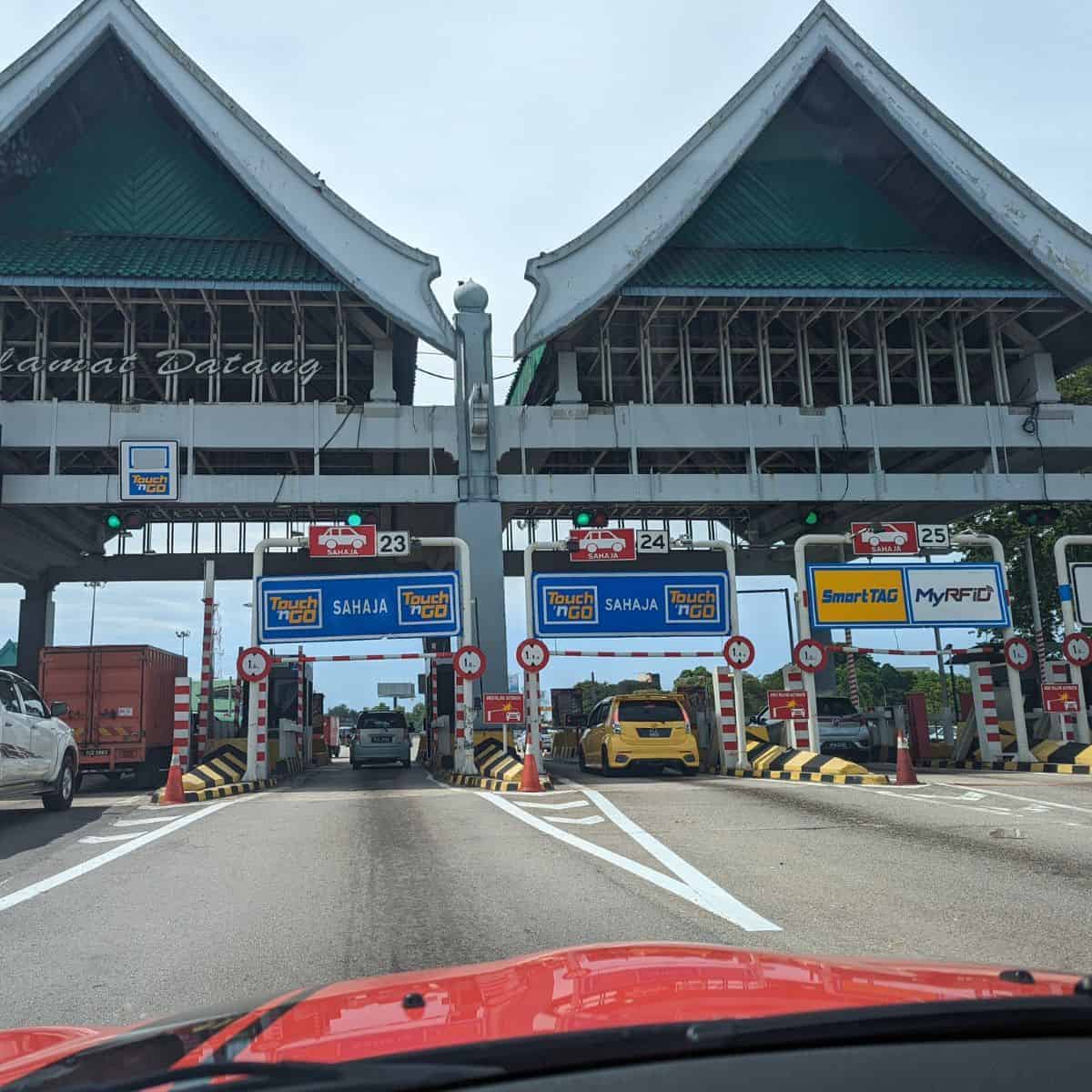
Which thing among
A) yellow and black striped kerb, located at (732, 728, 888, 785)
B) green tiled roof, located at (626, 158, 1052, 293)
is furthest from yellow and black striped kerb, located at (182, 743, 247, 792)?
green tiled roof, located at (626, 158, 1052, 293)

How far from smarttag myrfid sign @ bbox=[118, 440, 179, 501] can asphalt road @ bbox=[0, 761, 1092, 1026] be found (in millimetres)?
11650

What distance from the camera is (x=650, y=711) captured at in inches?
829

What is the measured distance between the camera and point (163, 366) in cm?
2705

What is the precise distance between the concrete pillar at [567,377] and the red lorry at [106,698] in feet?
38.7

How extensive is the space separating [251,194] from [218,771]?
1588 cm

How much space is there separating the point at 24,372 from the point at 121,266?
13.7 ft

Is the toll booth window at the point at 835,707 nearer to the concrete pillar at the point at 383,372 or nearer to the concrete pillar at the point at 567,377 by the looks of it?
the concrete pillar at the point at 567,377

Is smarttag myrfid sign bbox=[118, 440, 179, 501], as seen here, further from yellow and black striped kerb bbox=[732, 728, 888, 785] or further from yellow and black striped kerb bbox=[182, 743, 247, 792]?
yellow and black striped kerb bbox=[732, 728, 888, 785]

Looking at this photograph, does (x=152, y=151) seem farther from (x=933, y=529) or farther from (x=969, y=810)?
(x=969, y=810)

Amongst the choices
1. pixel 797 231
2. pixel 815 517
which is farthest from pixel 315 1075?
pixel 797 231

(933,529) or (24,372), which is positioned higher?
(24,372)

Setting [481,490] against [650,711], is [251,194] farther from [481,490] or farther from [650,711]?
[650,711]

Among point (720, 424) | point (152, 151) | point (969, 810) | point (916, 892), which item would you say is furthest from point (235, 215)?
point (916, 892)

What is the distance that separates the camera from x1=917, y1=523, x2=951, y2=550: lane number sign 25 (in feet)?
69.9
